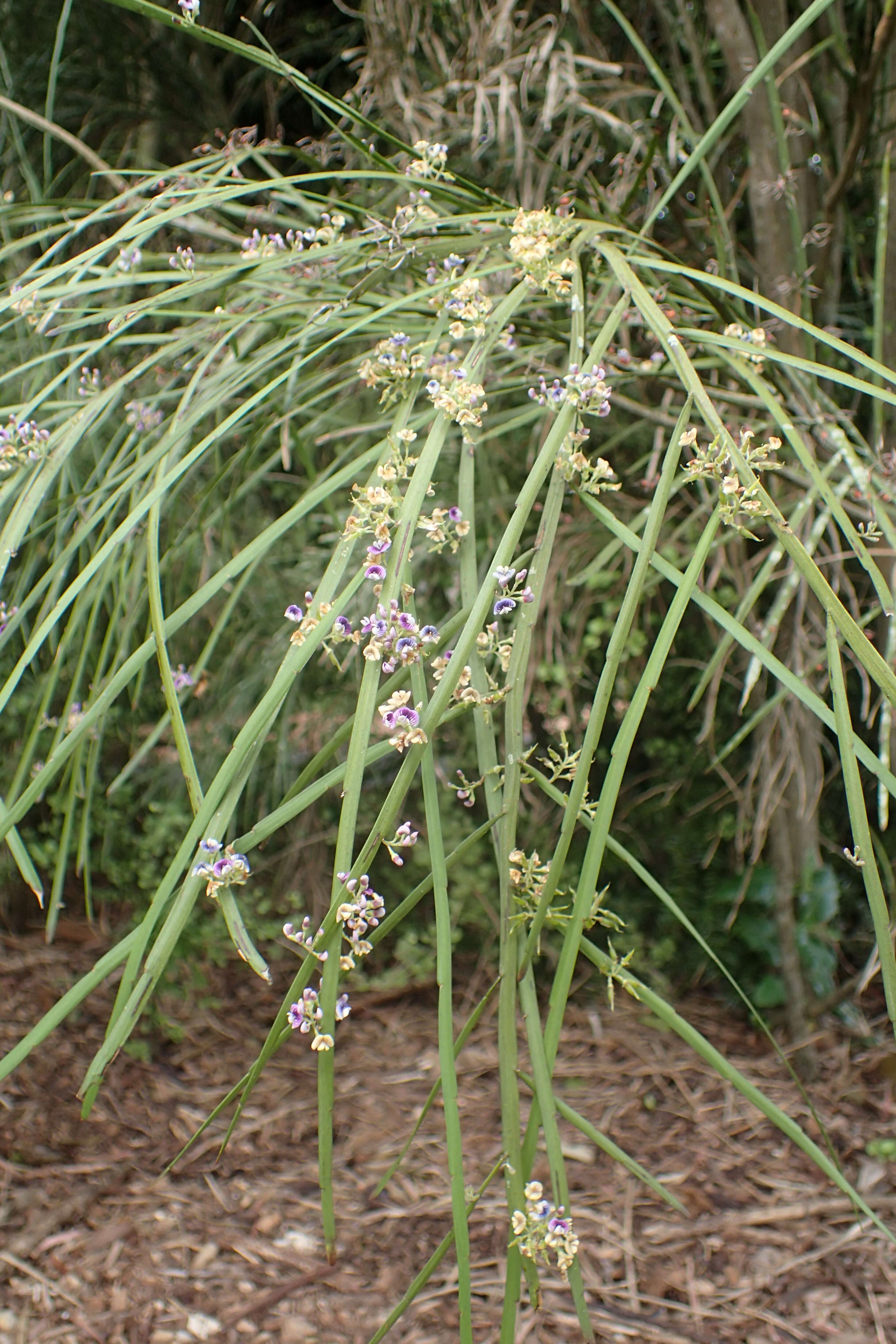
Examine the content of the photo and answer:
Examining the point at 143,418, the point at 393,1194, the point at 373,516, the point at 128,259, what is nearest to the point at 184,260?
the point at 128,259

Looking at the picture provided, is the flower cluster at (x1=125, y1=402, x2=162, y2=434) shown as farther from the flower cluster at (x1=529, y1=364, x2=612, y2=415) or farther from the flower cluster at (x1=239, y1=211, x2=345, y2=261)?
the flower cluster at (x1=529, y1=364, x2=612, y2=415)

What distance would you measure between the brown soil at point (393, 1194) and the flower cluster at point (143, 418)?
0.95 meters

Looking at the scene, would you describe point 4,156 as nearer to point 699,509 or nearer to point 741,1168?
point 699,509

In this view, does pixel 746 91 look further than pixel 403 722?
Yes

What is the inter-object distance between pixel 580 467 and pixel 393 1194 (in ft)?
3.60

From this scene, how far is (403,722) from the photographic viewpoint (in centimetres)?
45

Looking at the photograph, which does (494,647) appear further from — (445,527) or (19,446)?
(19,446)

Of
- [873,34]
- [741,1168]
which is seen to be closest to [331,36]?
[873,34]

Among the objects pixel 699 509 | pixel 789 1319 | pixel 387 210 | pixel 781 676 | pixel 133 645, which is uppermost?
pixel 387 210

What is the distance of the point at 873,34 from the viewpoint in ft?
3.99

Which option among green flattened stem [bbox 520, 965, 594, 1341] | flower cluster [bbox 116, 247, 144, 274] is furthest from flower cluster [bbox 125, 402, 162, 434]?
green flattened stem [bbox 520, 965, 594, 1341]

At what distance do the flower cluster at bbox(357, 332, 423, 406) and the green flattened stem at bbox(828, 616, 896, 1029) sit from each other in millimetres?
323

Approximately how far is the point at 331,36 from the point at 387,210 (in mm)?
598

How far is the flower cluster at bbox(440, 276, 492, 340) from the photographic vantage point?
0.60 m
